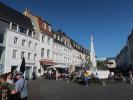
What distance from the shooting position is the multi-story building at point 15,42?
36.8 metres

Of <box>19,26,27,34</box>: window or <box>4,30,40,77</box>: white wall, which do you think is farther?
<box>19,26,27,34</box>: window

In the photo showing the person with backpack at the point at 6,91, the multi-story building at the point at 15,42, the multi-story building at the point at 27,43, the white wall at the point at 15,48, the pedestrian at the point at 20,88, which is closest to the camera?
the person with backpack at the point at 6,91

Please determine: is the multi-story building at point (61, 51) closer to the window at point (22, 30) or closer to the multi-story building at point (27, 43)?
the multi-story building at point (27, 43)

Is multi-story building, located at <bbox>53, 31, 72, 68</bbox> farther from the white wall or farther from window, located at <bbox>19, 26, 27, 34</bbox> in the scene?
window, located at <bbox>19, 26, 27, 34</bbox>

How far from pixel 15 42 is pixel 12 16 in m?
4.90

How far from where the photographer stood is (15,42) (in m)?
39.6

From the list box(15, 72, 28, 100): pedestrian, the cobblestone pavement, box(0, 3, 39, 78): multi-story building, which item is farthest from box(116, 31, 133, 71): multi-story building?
box(15, 72, 28, 100): pedestrian

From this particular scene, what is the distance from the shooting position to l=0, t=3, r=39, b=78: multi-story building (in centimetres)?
3678

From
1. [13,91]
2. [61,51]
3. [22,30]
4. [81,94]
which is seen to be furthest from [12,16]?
[13,91]

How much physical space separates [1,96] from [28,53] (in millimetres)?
36751

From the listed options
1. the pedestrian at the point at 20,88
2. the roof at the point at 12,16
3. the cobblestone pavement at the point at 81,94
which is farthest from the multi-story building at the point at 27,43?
the pedestrian at the point at 20,88

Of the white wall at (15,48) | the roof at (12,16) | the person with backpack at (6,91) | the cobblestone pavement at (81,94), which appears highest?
the roof at (12,16)

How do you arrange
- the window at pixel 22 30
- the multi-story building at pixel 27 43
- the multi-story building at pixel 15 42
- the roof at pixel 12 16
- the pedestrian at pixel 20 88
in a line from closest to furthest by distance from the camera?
the pedestrian at pixel 20 88 → the multi-story building at pixel 15 42 → the multi-story building at pixel 27 43 → the roof at pixel 12 16 → the window at pixel 22 30

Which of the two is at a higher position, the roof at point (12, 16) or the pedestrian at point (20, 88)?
the roof at point (12, 16)
